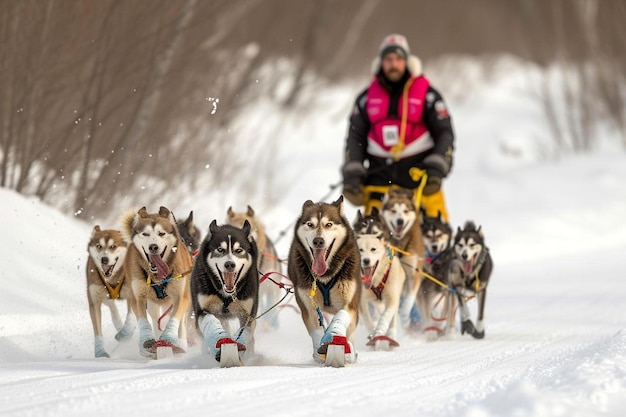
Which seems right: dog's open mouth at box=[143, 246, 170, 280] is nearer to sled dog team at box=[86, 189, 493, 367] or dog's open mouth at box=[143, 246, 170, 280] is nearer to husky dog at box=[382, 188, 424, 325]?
sled dog team at box=[86, 189, 493, 367]

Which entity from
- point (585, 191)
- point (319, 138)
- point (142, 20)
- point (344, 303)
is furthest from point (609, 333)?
point (319, 138)

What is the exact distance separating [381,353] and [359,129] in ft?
6.92

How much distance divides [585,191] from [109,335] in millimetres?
10034

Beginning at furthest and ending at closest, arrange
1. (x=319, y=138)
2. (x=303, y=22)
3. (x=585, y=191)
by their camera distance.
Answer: (x=319, y=138), (x=303, y=22), (x=585, y=191)

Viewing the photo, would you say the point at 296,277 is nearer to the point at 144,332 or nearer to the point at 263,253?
the point at 144,332

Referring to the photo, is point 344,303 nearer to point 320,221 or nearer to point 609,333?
point 320,221

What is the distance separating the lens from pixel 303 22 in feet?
55.2

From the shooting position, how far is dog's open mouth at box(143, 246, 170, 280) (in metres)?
5.79

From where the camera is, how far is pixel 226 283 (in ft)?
17.2

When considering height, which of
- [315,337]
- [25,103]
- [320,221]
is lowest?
[315,337]

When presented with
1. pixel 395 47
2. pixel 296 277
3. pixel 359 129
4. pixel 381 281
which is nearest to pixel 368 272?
pixel 381 281

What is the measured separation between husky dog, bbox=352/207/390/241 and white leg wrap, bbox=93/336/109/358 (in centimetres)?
157

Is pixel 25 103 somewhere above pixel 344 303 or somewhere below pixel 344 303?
above

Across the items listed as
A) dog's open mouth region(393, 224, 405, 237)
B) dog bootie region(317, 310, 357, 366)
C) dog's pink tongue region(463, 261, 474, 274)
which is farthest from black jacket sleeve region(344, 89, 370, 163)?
dog bootie region(317, 310, 357, 366)
